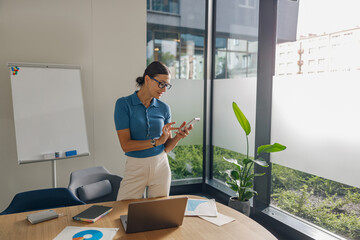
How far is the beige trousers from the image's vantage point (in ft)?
7.02

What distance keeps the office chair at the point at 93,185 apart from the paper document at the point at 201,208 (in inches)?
A: 40.6

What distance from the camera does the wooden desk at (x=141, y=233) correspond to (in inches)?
57.1

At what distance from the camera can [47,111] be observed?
3039 mm

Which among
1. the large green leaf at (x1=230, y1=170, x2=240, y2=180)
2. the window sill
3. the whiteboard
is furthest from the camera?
the large green leaf at (x1=230, y1=170, x2=240, y2=180)

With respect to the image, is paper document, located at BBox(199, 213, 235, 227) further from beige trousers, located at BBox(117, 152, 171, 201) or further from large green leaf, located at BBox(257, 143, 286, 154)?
large green leaf, located at BBox(257, 143, 286, 154)

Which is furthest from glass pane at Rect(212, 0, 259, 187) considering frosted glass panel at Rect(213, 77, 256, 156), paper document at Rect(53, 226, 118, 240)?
paper document at Rect(53, 226, 118, 240)

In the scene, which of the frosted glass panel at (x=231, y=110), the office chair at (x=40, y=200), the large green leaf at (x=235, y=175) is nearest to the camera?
the office chair at (x=40, y=200)

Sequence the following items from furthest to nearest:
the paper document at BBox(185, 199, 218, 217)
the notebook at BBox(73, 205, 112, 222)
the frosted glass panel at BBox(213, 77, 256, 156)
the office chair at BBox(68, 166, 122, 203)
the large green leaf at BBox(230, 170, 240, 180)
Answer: the frosted glass panel at BBox(213, 77, 256, 156) < the large green leaf at BBox(230, 170, 240, 180) < the office chair at BBox(68, 166, 122, 203) < the paper document at BBox(185, 199, 218, 217) < the notebook at BBox(73, 205, 112, 222)

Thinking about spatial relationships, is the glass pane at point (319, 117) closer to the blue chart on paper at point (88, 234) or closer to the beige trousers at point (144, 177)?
the beige trousers at point (144, 177)

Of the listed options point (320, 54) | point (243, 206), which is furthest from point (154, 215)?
point (320, 54)

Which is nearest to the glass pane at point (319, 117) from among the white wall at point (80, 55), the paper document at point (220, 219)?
the paper document at point (220, 219)

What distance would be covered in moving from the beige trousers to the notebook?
16.5 inches

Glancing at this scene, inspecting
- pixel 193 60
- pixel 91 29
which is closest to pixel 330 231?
pixel 193 60

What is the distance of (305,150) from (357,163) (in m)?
0.49
